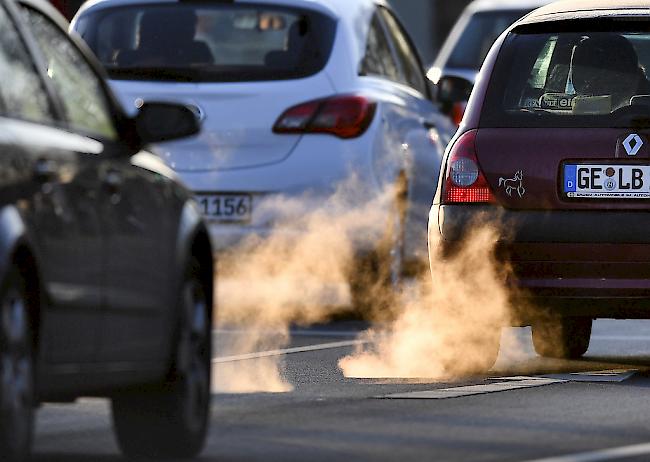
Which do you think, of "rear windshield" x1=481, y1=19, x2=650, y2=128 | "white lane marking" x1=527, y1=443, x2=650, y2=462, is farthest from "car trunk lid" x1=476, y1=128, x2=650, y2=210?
"white lane marking" x1=527, y1=443, x2=650, y2=462

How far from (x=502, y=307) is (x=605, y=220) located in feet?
1.99

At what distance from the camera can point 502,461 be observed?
7.88 metres

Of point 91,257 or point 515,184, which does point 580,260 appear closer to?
point 515,184

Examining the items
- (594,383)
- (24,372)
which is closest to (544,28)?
(594,383)

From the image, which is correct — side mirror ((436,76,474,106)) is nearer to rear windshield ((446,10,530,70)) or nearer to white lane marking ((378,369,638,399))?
white lane marking ((378,369,638,399))

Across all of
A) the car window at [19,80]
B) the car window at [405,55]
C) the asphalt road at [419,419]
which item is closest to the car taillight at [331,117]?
the car window at [405,55]

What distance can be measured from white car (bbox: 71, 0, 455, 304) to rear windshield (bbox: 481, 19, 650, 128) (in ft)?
9.11

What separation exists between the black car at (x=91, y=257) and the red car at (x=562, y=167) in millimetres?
2836

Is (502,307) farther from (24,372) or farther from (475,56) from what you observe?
(475,56)

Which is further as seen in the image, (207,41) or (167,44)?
(207,41)

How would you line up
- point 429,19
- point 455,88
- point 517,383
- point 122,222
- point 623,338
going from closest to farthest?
point 122,222 < point 517,383 < point 623,338 < point 455,88 < point 429,19

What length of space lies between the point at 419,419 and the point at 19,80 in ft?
8.31

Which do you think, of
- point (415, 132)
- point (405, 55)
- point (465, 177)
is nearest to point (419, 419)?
point (465, 177)

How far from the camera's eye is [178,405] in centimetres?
802
